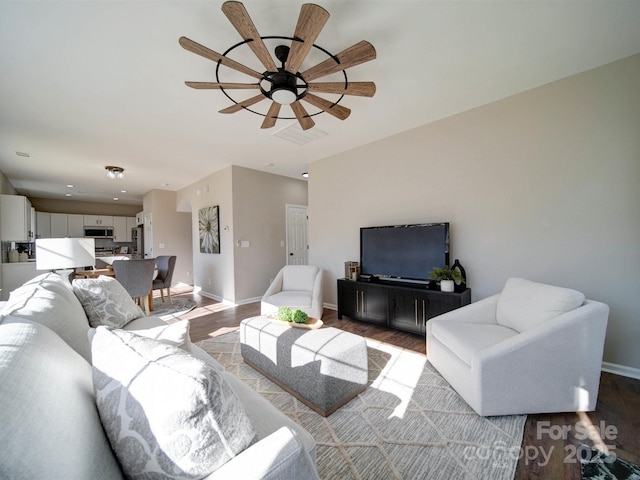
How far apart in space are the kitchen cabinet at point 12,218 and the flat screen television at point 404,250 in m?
6.03

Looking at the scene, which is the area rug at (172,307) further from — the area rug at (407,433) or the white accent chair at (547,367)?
the white accent chair at (547,367)

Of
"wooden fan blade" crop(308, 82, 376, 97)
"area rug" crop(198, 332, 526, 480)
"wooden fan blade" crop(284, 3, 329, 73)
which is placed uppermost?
"wooden fan blade" crop(284, 3, 329, 73)

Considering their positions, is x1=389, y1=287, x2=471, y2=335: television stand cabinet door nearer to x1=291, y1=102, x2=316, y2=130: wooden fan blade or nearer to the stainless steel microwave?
x1=291, y1=102, x2=316, y2=130: wooden fan blade

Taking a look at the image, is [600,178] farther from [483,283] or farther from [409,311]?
[409,311]

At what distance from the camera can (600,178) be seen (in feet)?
7.59

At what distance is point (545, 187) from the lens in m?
2.56

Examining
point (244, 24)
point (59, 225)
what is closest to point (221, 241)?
point (244, 24)

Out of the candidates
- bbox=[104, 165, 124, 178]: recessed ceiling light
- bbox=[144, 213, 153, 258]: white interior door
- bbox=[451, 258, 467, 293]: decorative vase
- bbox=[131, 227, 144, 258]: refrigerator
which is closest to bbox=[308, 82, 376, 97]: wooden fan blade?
bbox=[451, 258, 467, 293]: decorative vase

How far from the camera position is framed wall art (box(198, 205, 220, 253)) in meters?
5.25

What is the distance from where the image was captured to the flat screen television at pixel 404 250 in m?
3.09

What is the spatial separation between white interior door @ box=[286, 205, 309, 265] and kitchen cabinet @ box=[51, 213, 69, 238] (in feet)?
22.2

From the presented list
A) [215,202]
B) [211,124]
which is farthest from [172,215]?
[211,124]

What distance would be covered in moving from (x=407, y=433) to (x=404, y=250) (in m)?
2.10

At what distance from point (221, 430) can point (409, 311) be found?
2813 mm
